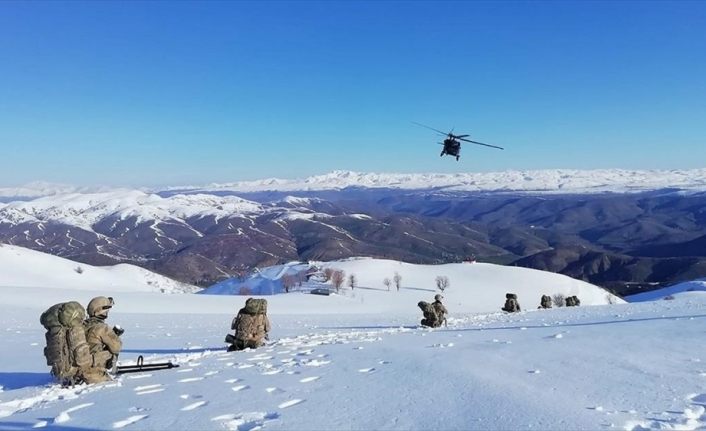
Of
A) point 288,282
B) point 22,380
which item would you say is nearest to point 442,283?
point 288,282

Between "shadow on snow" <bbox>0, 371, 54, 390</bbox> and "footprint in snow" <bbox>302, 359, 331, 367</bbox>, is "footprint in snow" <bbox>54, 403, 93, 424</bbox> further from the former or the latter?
"footprint in snow" <bbox>302, 359, 331, 367</bbox>

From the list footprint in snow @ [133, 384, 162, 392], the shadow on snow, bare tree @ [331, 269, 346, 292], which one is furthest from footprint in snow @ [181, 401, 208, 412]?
bare tree @ [331, 269, 346, 292]

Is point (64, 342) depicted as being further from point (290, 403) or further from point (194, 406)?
point (290, 403)

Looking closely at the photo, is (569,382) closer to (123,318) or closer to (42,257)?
(123,318)

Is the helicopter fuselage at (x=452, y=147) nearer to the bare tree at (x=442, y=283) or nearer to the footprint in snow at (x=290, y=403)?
the footprint in snow at (x=290, y=403)

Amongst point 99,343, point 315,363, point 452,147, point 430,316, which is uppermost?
point 452,147

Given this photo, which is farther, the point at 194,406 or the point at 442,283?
the point at 442,283

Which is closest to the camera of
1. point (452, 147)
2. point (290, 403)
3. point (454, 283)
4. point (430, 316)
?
point (290, 403)
